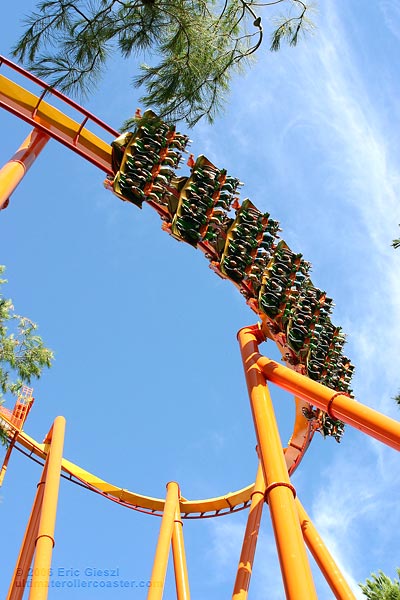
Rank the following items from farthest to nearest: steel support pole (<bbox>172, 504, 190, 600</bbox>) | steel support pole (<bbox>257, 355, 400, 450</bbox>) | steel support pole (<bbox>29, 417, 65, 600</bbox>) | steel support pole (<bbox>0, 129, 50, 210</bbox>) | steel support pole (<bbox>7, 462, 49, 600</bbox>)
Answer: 1. steel support pole (<bbox>172, 504, 190, 600</bbox>)
2. steel support pole (<bbox>7, 462, 49, 600</bbox>)
3. steel support pole (<bbox>29, 417, 65, 600</bbox>)
4. steel support pole (<bbox>0, 129, 50, 210</bbox>)
5. steel support pole (<bbox>257, 355, 400, 450</bbox>)

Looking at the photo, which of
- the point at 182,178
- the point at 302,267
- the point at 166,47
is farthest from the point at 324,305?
the point at 166,47

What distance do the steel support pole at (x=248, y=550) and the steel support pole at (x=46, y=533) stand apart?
6.29 ft

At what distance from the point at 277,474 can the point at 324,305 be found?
3187mm

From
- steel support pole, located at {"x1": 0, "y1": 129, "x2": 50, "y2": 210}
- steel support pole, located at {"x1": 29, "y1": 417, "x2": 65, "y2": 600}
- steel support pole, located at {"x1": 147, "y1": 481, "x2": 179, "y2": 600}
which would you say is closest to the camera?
steel support pole, located at {"x1": 0, "y1": 129, "x2": 50, "y2": 210}

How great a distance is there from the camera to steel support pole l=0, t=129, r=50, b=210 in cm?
473

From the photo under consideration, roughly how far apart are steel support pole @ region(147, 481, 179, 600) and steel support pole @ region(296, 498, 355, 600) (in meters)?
1.57

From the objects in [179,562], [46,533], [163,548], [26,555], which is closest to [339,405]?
[46,533]

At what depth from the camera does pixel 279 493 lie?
178 inches

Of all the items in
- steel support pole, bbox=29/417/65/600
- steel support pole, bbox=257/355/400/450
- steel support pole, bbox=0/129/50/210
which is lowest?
steel support pole, bbox=29/417/65/600

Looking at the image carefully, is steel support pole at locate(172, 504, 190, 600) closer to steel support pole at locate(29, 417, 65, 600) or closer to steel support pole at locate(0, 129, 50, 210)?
steel support pole at locate(29, 417, 65, 600)

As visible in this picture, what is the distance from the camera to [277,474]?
186 inches

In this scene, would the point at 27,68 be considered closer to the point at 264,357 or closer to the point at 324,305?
the point at 264,357

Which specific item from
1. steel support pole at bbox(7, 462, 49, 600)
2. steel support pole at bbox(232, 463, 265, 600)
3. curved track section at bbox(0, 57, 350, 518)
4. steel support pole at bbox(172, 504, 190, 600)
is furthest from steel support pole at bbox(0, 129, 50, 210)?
steel support pole at bbox(172, 504, 190, 600)

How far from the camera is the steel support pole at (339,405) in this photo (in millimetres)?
4539
